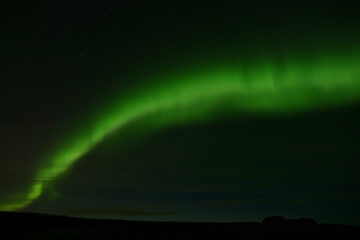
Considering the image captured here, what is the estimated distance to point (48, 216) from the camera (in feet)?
113

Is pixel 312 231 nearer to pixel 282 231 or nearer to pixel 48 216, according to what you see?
pixel 282 231

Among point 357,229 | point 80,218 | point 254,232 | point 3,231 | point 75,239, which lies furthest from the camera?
point 80,218

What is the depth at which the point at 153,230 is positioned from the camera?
1056 inches

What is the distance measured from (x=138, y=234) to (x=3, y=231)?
292 inches

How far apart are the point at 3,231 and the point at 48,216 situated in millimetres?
9466

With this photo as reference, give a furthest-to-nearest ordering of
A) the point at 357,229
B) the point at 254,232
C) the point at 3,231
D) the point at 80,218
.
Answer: the point at 80,218 < the point at 357,229 < the point at 254,232 < the point at 3,231

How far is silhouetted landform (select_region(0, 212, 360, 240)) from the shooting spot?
80.4ft

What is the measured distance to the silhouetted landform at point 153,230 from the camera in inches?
965

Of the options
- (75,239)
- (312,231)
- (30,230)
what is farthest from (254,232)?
(30,230)

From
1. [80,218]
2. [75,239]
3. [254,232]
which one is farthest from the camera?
[80,218]

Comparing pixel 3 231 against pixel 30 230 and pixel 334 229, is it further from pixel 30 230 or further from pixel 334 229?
pixel 334 229

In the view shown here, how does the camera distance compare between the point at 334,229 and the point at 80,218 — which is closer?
the point at 334,229

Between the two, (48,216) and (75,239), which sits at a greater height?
(48,216)

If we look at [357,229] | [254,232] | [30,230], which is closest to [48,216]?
[30,230]
